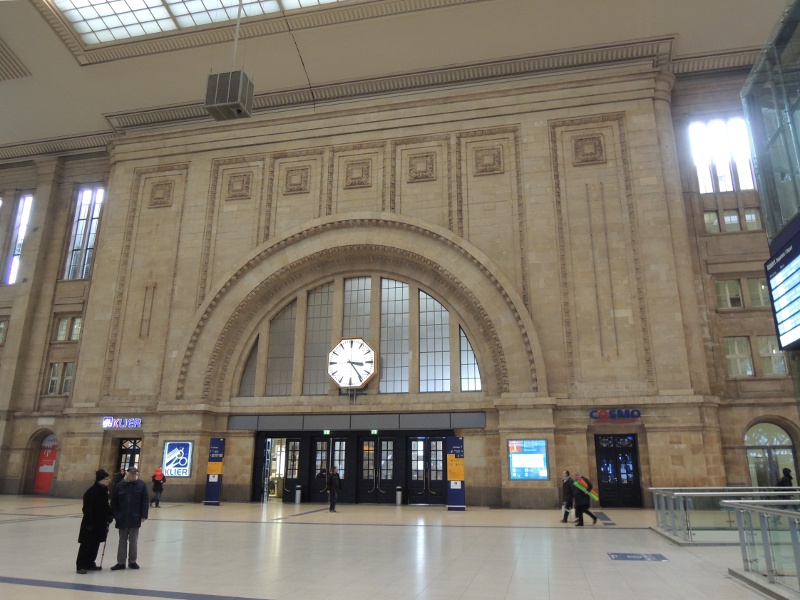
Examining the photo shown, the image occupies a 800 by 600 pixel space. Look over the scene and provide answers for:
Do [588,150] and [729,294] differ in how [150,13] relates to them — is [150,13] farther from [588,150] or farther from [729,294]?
[729,294]

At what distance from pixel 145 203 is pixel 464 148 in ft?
45.8

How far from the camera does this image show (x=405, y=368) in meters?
20.9

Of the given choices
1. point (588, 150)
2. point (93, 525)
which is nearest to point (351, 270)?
point (588, 150)

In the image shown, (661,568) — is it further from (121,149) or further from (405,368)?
(121,149)

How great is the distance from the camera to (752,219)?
2025 cm

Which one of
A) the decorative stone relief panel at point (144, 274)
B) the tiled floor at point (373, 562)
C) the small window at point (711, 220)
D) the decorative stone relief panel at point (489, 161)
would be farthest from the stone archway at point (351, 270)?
the small window at point (711, 220)

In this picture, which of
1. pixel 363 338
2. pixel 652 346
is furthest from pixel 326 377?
pixel 652 346

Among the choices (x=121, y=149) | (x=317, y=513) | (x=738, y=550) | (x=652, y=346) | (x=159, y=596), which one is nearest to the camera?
(x=159, y=596)

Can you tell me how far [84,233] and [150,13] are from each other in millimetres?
10900

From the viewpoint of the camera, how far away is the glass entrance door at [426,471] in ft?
65.3

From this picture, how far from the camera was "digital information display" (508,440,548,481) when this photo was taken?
17875mm

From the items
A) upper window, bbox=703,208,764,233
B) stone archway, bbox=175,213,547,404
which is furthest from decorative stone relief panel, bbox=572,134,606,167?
stone archway, bbox=175,213,547,404

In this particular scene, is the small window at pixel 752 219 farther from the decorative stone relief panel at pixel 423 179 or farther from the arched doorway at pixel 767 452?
the decorative stone relief panel at pixel 423 179

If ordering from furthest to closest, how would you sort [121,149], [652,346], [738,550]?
[121,149] → [652,346] → [738,550]
